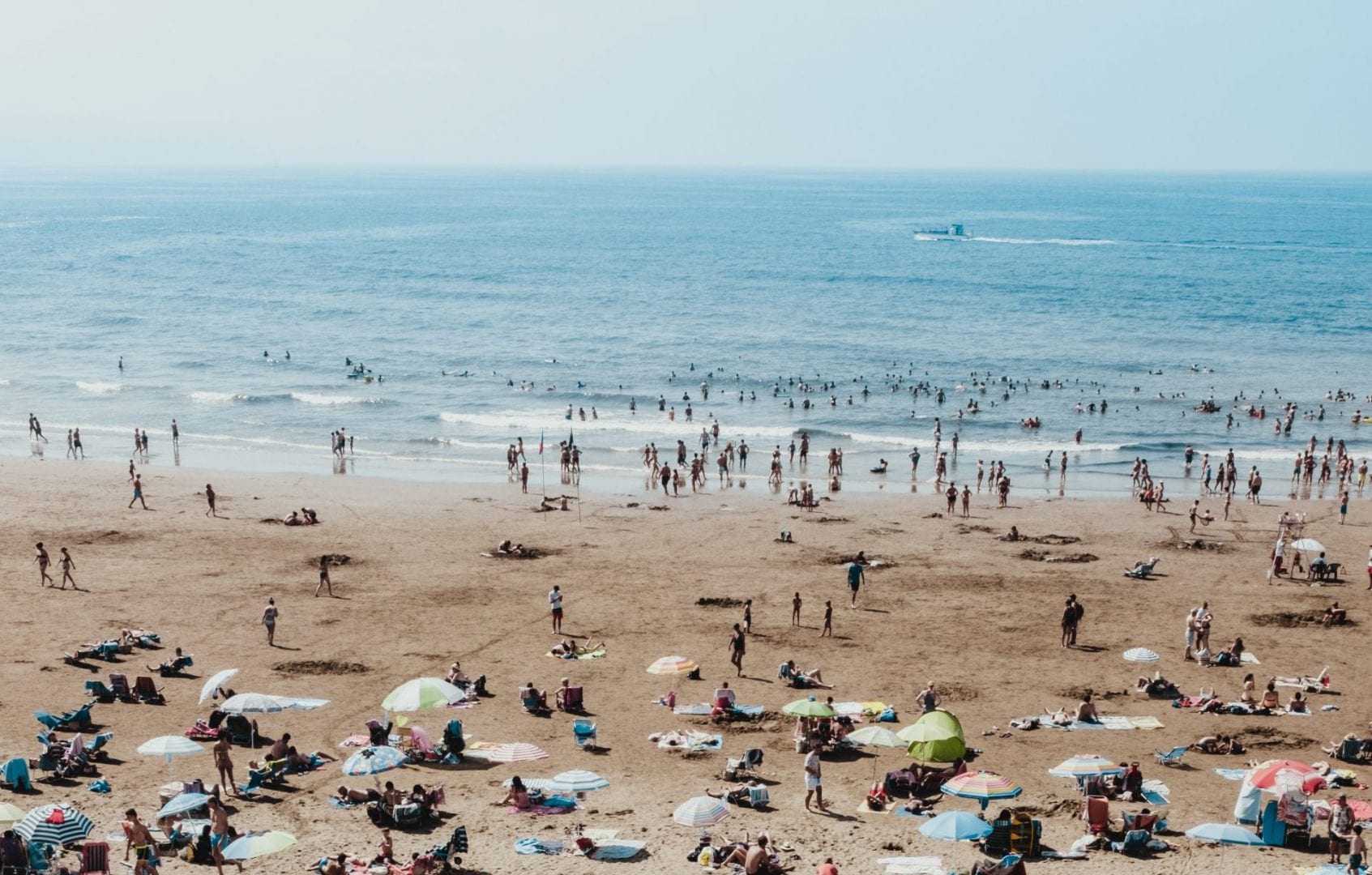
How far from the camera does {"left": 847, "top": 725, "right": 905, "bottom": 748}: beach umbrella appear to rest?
19562 millimetres

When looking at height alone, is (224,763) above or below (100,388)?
above

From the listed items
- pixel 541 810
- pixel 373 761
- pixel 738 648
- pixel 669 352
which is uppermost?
pixel 669 352

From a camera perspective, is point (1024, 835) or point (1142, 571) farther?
point (1142, 571)

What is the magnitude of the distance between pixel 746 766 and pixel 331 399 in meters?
46.4

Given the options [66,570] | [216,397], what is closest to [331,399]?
[216,397]

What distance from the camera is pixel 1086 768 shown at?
19078 mm

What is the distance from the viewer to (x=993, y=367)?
7088 cm

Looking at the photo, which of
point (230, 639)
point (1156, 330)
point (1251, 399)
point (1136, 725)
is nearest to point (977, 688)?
point (1136, 725)

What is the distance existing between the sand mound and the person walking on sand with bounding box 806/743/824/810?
9829mm

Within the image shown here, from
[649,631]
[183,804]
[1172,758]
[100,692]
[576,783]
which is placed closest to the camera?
[183,804]

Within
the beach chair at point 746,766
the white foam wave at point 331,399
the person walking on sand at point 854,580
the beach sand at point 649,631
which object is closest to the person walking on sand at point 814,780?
the beach sand at point 649,631

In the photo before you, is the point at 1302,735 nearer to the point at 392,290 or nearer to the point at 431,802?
the point at 431,802

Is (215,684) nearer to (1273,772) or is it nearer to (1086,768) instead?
(1086,768)

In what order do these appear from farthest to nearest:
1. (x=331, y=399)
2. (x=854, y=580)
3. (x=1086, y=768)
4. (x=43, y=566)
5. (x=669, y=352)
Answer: (x=669, y=352), (x=331, y=399), (x=43, y=566), (x=854, y=580), (x=1086, y=768)
